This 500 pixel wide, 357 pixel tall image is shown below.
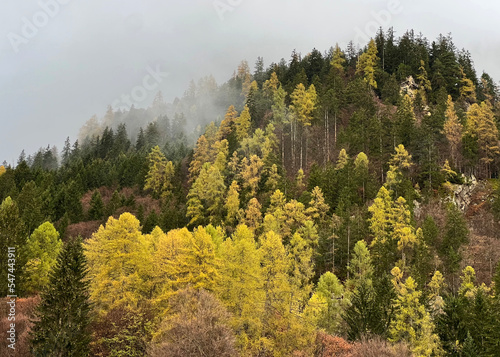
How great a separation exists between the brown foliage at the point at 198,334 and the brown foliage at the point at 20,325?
10.3 m

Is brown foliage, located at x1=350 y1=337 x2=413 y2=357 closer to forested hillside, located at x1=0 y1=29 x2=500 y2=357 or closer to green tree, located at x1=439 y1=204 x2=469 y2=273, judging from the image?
forested hillside, located at x1=0 y1=29 x2=500 y2=357

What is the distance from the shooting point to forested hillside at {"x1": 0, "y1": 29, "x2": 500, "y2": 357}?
27.8 m

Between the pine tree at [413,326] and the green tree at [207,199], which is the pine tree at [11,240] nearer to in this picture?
the green tree at [207,199]

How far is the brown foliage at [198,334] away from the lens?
21047 millimetres

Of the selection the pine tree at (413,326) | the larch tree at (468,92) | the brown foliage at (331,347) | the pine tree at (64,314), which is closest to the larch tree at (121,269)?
the pine tree at (64,314)

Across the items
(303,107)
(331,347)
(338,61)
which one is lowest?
(331,347)

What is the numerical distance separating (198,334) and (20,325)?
20643 millimetres

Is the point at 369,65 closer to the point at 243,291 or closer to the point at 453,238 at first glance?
the point at 453,238

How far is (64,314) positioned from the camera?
2344 cm

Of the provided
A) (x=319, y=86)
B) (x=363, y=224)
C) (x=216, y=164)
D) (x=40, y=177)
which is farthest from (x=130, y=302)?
(x=319, y=86)

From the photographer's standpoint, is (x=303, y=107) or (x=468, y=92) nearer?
(x=303, y=107)

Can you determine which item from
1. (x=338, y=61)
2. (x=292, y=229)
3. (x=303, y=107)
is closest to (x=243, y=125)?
(x=303, y=107)

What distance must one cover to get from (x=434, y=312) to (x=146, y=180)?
2613 inches

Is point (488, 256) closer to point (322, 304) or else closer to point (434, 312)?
point (434, 312)
